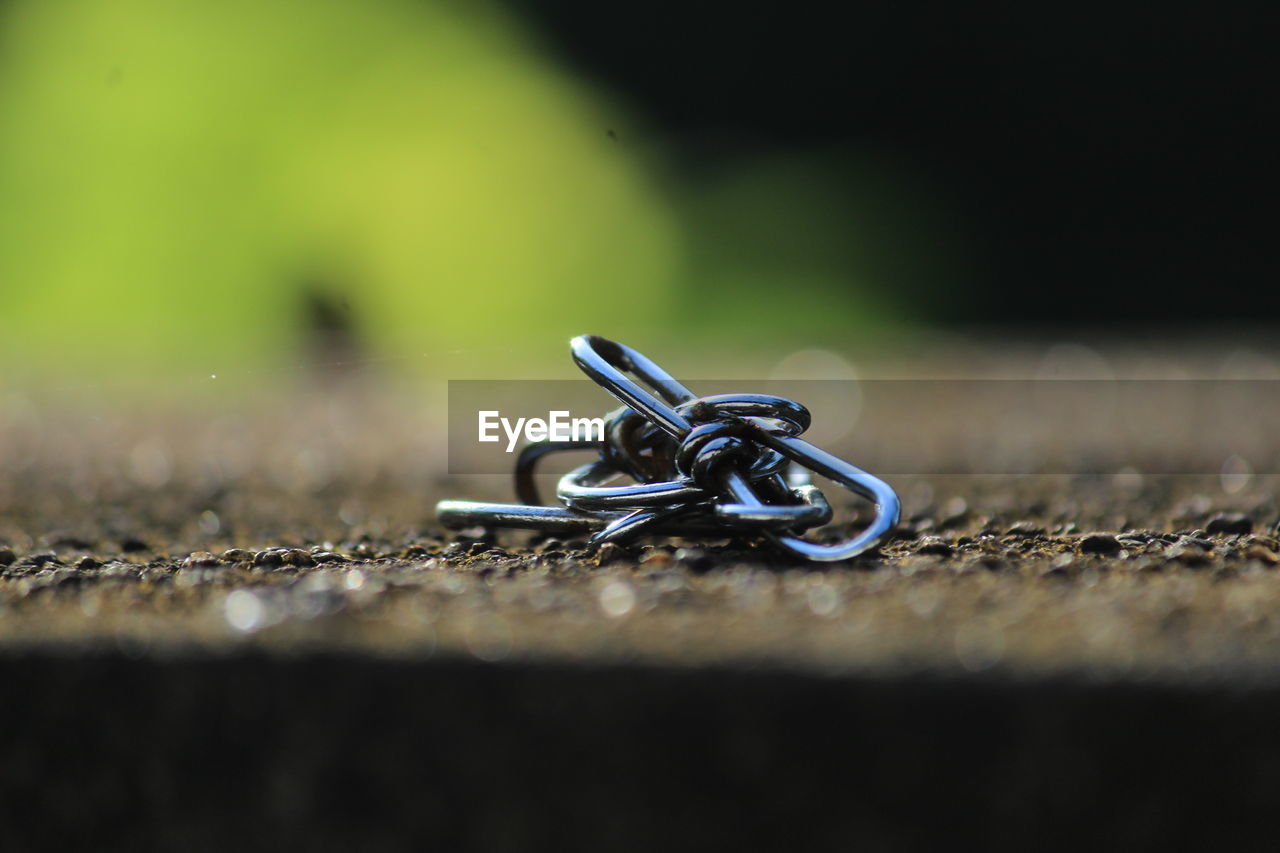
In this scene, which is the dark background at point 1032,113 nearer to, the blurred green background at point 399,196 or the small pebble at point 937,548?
the blurred green background at point 399,196

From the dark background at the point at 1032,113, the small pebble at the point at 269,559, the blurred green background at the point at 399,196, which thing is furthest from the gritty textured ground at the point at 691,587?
the dark background at the point at 1032,113

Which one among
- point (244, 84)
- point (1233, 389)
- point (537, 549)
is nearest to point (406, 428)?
point (537, 549)

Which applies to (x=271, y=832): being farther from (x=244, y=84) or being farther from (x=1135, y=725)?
(x=244, y=84)

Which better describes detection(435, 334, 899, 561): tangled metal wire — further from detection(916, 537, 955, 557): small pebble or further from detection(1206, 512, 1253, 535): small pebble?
detection(1206, 512, 1253, 535): small pebble

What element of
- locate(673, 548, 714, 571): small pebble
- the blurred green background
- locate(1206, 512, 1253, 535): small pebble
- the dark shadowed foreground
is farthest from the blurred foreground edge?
the blurred green background

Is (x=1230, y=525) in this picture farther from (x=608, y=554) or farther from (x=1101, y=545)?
(x=608, y=554)

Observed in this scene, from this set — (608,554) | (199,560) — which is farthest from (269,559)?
(608,554)
